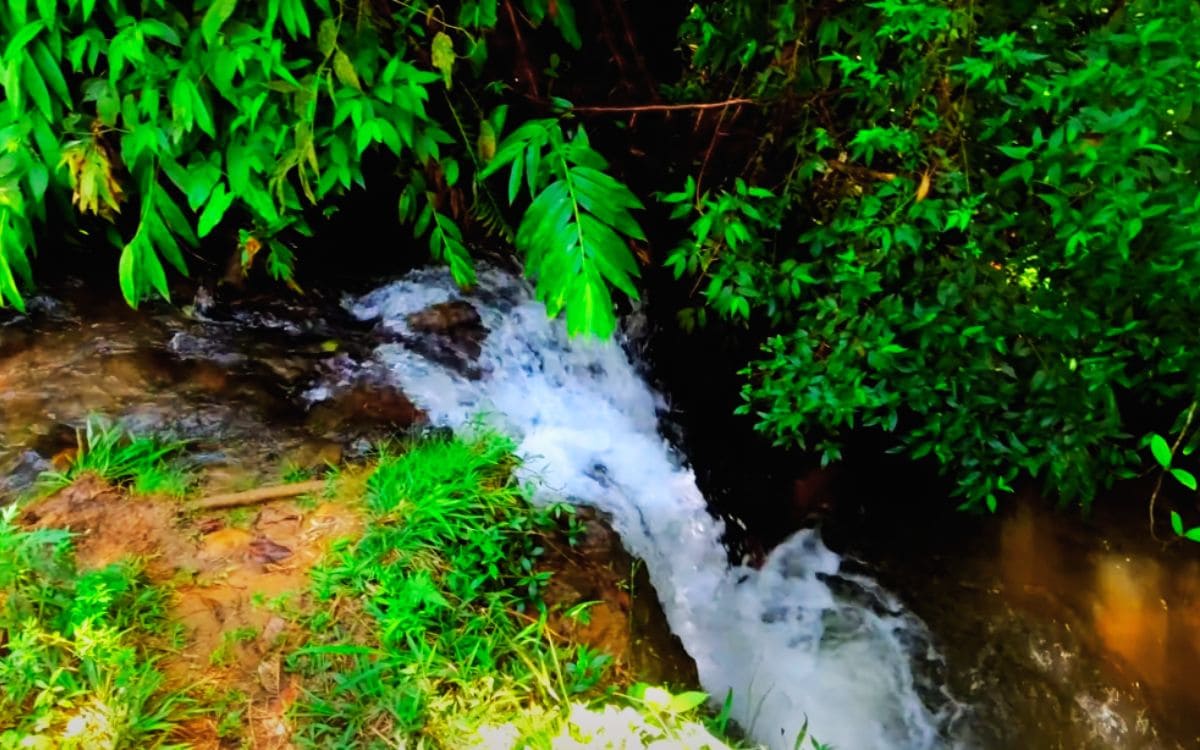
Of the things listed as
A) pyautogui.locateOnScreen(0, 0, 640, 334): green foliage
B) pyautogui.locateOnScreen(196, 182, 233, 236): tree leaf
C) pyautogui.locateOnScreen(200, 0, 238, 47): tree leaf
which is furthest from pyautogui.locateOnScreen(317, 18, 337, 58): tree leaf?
pyautogui.locateOnScreen(196, 182, 233, 236): tree leaf

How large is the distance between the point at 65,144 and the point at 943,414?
9.99ft

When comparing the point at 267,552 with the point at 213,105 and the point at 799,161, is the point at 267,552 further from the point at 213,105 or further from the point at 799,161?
the point at 799,161

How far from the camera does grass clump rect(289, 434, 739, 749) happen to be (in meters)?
1.83

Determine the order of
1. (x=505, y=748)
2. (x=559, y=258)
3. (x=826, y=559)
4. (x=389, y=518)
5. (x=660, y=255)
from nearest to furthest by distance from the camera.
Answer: (x=505, y=748) → (x=389, y=518) → (x=559, y=258) → (x=826, y=559) → (x=660, y=255)

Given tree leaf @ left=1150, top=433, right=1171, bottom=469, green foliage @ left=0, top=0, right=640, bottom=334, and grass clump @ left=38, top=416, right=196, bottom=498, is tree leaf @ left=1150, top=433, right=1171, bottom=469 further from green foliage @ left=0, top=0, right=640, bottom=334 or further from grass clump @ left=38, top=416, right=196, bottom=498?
grass clump @ left=38, top=416, right=196, bottom=498

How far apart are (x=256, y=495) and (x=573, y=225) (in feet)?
4.59

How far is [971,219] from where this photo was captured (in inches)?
89.2

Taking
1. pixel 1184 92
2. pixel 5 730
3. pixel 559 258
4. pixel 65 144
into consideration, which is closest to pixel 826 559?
pixel 559 258

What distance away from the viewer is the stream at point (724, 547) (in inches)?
102

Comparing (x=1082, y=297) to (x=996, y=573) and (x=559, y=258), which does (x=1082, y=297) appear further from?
(x=559, y=258)

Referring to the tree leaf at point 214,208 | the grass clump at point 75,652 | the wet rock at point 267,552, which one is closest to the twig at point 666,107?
the tree leaf at point 214,208

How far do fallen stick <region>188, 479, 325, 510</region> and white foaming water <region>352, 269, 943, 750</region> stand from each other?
66cm

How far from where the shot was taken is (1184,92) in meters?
1.61

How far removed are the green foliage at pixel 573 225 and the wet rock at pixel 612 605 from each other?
0.75 meters
